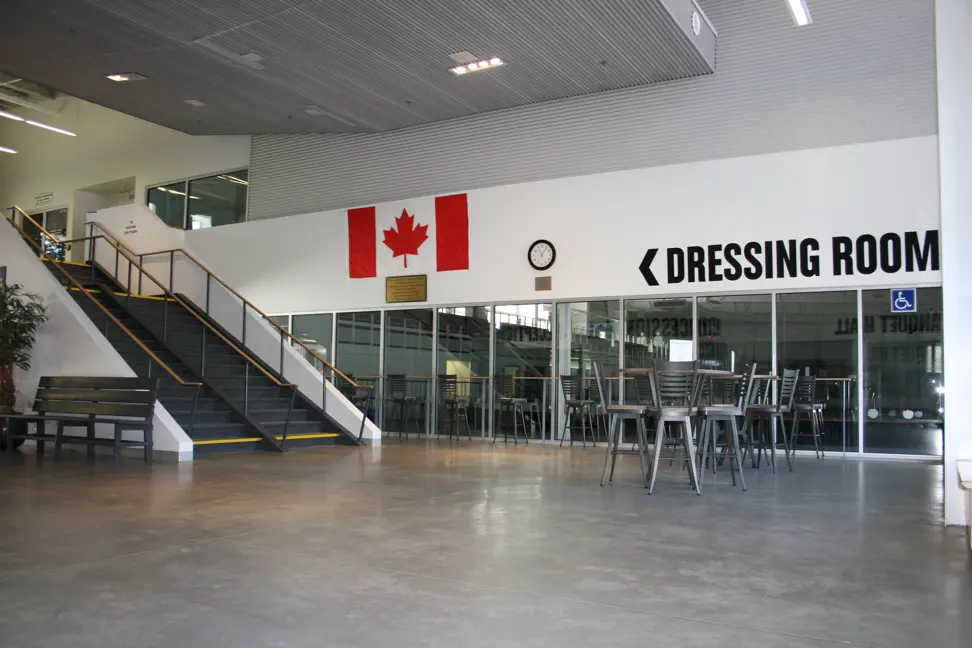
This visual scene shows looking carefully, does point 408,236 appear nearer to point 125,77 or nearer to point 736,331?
point 125,77

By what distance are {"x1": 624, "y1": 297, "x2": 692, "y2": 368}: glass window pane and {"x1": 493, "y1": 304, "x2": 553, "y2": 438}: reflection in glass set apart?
3.96 ft

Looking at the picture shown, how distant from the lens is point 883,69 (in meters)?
9.20

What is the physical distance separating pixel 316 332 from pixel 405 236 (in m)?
2.53

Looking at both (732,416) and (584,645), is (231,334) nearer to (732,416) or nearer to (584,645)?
(732,416)

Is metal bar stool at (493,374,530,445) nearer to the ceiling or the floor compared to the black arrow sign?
nearer to the floor

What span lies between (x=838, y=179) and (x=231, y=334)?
8.58m

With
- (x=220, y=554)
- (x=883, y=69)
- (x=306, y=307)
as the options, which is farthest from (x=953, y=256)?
(x=306, y=307)

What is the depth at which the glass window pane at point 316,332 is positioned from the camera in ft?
43.9

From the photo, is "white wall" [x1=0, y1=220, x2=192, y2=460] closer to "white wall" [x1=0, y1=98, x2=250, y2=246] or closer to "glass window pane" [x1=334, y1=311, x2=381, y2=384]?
"glass window pane" [x1=334, y1=311, x2=381, y2=384]

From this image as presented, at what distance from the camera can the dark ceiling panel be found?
854 centimetres

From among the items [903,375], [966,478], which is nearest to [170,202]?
[903,375]

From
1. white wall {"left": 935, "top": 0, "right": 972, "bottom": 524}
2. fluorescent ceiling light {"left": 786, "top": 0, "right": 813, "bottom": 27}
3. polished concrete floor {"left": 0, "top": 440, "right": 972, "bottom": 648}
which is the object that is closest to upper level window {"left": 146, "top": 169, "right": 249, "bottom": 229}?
polished concrete floor {"left": 0, "top": 440, "right": 972, "bottom": 648}

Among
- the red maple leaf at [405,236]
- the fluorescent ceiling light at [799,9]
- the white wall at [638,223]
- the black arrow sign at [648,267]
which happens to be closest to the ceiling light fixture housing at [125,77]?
the white wall at [638,223]

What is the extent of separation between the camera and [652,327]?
34.3 ft
